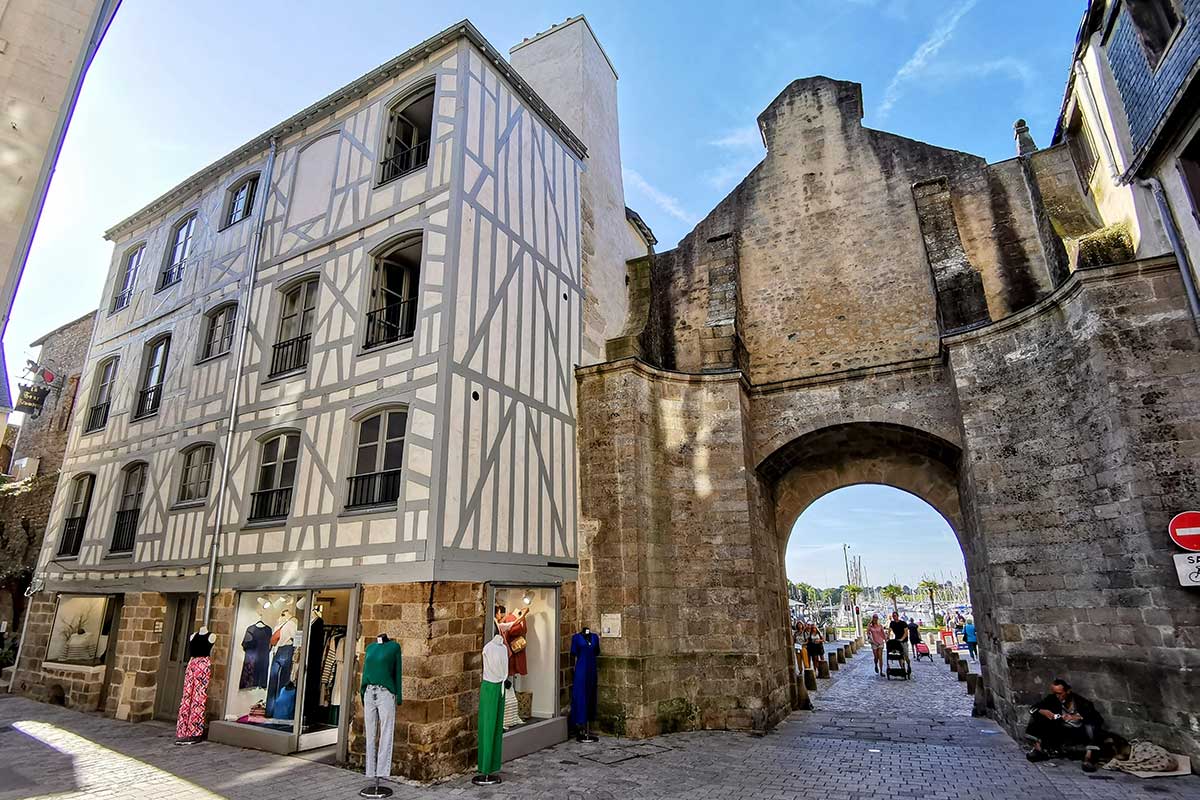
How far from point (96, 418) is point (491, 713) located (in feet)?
35.7

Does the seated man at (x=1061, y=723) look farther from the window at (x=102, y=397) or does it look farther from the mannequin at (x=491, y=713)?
the window at (x=102, y=397)

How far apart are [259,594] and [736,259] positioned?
925 centimetres

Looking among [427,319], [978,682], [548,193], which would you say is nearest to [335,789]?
[427,319]

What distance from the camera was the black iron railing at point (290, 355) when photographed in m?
8.59

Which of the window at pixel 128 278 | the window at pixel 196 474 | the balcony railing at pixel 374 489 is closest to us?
the balcony railing at pixel 374 489

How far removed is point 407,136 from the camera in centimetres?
941

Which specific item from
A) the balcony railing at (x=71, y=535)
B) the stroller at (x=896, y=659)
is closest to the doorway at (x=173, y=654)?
the balcony railing at (x=71, y=535)

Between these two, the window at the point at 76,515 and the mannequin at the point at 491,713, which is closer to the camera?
the mannequin at the point at 491,713

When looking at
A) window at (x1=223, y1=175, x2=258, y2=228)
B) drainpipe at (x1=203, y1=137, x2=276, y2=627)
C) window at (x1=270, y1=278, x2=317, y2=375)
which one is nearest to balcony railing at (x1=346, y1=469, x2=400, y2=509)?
window at (x1=270, y1=278, x2=317, y2=375)

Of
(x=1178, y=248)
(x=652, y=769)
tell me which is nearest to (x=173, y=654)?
(x=652, y=769)

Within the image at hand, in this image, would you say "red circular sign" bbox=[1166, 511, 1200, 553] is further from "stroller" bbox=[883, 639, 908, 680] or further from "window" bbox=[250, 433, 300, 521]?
"window" bbox=[250, 433, 300, 521]

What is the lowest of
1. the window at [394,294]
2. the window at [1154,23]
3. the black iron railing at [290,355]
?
the black iron railing at [290,355]

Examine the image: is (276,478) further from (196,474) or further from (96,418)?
(96,418)

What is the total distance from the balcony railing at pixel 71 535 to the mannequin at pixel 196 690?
5112 mm
